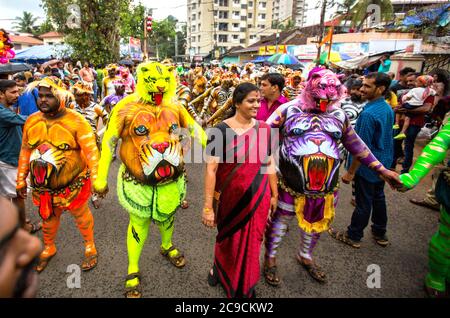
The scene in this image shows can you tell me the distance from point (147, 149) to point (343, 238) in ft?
9.00

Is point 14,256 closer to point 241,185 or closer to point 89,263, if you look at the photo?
point 241,185

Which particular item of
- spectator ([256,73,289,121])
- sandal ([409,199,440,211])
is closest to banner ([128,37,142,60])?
spectator ([256,73,289,121])

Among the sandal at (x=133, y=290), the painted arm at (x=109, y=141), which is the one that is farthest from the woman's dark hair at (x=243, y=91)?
the sandal at (x=133, y=290)

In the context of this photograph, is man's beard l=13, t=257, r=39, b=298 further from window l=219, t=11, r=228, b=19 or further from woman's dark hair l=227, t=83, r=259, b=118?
window l=219, t=11, r=228, b=19

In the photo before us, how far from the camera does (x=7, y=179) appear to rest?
3.31 meters

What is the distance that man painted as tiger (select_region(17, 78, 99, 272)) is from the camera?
2.49m

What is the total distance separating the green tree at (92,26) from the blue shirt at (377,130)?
48.4 feet

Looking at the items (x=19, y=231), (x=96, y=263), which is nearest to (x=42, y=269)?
(x=96, y=263)

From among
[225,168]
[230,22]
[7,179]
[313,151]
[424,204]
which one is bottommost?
[424,204]

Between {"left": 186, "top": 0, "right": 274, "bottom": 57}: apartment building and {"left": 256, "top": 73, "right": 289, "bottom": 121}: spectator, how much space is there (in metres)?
61.8

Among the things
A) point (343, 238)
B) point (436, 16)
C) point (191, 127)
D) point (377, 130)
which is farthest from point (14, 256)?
point (436, 16)

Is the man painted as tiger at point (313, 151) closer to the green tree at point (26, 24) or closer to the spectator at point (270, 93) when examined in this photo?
the spectator at point (270, 93)

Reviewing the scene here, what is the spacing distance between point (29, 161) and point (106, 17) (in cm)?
1423

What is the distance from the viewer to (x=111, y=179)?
557 centimetres
